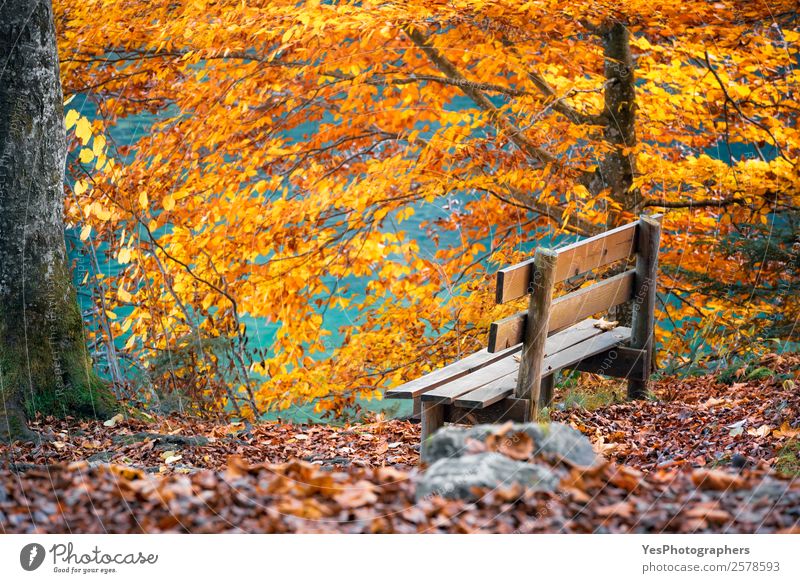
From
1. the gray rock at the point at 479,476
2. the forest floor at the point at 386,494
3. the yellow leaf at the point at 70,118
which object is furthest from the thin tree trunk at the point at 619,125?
the yellow leaf at the point at 70,118

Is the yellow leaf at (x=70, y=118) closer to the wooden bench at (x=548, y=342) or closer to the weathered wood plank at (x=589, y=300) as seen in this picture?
the wooden bench at (x=548, y=342)

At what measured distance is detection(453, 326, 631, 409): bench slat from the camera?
4012 mm

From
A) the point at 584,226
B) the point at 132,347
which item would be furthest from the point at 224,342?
the point at 584,226

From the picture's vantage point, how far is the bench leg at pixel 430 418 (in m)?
3.97

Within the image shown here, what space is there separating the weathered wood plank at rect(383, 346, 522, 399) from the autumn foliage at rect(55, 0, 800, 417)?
72.4 inches

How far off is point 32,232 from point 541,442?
2.78 m

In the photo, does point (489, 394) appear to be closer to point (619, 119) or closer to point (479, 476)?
point (479, 476)

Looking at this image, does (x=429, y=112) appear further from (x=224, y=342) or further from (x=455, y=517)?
(x=455, y=517)

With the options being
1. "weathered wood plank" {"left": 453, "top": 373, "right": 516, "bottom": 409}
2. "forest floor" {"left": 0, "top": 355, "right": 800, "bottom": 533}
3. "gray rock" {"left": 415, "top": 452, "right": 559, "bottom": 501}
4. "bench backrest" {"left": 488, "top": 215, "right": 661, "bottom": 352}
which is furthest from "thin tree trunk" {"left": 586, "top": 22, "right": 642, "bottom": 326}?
"gray rock" {"left": 415, "top": 452, "right": 559, "bottom": 501}

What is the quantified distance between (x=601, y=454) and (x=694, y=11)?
3.61 metres

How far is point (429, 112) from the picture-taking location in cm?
749

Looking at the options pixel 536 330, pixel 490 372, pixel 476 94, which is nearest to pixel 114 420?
pixel 490 372

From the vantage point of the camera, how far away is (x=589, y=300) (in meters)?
4.71

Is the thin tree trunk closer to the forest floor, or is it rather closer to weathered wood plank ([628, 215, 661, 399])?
weathered wood plank ([628, 215, 661, 399])
